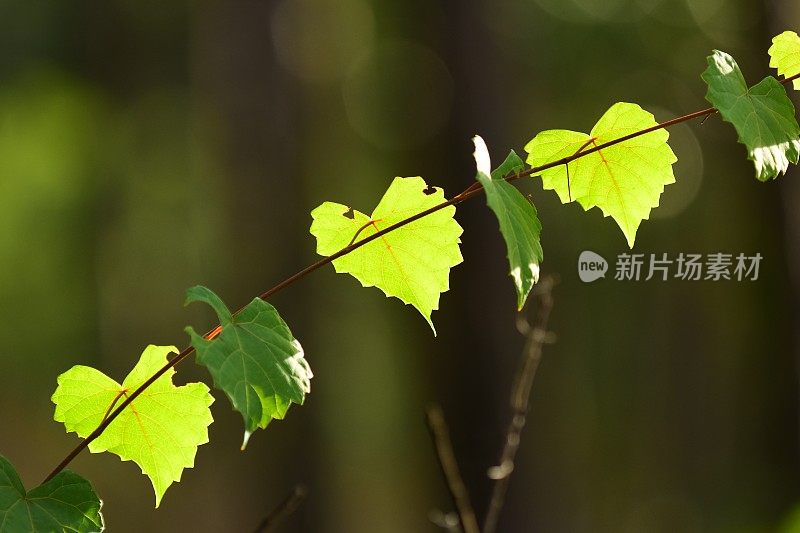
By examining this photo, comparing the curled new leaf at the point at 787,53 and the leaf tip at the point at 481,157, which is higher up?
the curled new leaf at the point at 787,53

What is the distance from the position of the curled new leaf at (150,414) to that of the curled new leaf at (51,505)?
3 cm

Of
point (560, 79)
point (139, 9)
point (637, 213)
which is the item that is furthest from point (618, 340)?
point (637, 213)

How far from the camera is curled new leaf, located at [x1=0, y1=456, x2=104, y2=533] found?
14.6 inches

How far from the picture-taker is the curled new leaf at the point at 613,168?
46cm

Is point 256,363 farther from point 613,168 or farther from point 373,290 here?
point 373,290

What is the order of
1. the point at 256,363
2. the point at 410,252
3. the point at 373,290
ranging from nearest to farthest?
1. the point at 256,363
2. the point at 410,252
3. the point at 373,290

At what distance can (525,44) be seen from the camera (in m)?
3.94

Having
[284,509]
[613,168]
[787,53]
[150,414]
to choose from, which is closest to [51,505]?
[150,414]

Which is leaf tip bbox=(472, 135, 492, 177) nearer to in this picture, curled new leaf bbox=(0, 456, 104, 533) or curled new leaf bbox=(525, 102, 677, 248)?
curled new leaf bbox=(525, 102, 677, 248)

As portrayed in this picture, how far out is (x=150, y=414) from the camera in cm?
42

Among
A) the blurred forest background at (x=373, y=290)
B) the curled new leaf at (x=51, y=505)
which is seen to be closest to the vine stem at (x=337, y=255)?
the curled new leaf at (x=51, y=505)

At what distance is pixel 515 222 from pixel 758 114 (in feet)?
0.49

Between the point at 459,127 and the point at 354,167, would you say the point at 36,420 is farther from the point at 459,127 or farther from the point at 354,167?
the point at 459,127

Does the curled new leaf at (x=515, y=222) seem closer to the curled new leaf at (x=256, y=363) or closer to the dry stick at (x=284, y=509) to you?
the curled new leaf at (x=256, y=363)
